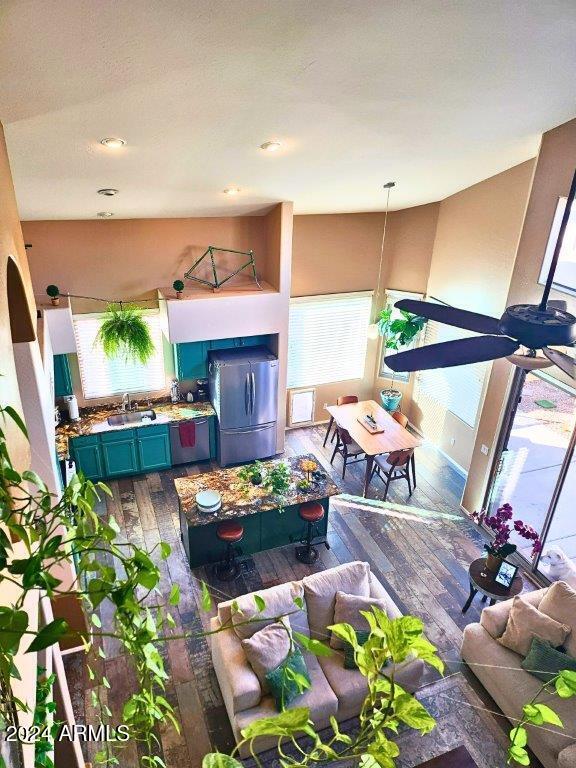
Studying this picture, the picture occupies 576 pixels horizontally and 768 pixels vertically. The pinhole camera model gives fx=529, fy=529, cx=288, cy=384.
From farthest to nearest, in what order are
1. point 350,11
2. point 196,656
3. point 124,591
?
point 196,656
point 350,11
point 124,591

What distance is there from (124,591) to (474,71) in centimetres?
371

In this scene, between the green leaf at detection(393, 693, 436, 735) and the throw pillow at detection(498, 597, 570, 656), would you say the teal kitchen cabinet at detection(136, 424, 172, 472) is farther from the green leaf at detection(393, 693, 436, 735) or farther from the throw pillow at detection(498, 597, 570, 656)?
the green leaf at detection(393, 693, 436, 735)

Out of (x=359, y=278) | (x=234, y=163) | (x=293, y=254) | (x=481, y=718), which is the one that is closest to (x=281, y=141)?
(x=234, y=163)

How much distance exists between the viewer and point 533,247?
548 cm

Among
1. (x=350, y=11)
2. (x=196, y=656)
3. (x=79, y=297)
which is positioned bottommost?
(x=196, y=656)

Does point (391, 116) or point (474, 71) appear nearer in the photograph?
point (474, 71)

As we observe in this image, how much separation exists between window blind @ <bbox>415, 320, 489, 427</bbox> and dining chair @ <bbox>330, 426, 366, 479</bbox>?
1491mm

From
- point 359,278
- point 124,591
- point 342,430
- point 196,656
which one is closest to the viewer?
point 124,591

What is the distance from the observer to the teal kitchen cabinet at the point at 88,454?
6.75 meters

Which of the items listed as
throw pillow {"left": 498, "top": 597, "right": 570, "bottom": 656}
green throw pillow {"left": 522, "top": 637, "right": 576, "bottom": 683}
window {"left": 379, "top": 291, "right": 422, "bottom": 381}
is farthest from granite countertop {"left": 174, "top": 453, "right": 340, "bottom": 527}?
window {"left": 379, "top": 291, "right": 422, "bottom": 381}

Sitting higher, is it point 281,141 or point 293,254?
point 281,141

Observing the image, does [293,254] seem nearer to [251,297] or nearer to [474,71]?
[251,297]

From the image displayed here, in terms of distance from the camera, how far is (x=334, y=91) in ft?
11.1

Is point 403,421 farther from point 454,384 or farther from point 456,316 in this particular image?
point 456,316
